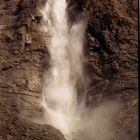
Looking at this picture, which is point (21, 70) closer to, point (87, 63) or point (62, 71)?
point (62, 71)

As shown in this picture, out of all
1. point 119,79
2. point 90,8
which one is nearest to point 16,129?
point 119,79

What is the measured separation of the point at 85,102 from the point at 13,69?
393 centimetres

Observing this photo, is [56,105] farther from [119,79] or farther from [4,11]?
[4,11]

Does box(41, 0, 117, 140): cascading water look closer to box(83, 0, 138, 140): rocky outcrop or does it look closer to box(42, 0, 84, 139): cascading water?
box(42, 0, 84, 139): cascading water

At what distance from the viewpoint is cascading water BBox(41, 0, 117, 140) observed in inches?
920

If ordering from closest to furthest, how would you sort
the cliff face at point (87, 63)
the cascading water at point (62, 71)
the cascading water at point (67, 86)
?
the cliff face at point (87, 63), the cascading water at point (67, 86), the cascading water at point (62, 71)

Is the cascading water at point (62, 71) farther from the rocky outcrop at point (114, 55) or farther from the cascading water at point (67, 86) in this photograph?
the rocky outcrop at point (114, 55)

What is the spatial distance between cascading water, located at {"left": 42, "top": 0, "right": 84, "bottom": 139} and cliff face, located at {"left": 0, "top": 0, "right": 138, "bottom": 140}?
0.51m

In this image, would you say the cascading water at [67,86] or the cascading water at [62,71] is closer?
the cascading water at [67,86]

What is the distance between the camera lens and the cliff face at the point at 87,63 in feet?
74.7

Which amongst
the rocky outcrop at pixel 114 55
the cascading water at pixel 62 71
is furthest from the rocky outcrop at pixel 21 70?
the rocky outcrop at pixel 114 55

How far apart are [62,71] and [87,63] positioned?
1.49 m

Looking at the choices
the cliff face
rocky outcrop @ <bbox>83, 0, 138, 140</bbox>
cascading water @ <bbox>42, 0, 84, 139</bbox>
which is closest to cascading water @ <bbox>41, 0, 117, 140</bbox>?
cascading water @ <bbox>42, 0, 84, 139</bbox>

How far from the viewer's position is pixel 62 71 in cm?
2670
